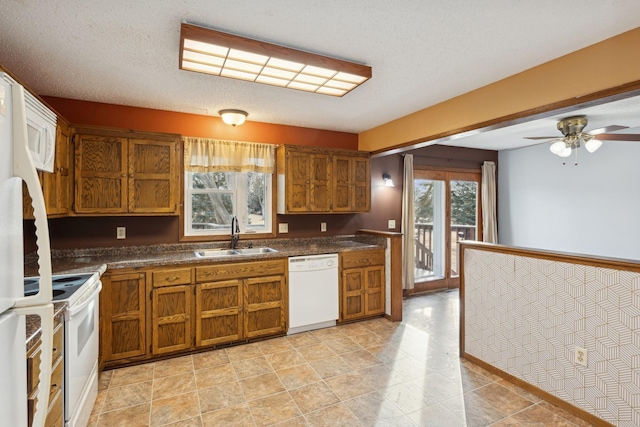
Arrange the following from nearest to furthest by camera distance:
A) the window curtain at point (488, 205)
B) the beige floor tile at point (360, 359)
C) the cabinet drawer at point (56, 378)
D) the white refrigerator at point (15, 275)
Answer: the white refrigerator at point (15, 275), the cabinet drawer at point (56, 378), the beige floor tile at point (360, 359), the window curtain at point (488, 205)

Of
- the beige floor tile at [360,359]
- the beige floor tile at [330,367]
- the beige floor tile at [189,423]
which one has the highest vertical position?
the beige floor tile at [360,359]

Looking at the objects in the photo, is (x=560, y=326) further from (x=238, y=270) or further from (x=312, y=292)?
(x=238, y=270)

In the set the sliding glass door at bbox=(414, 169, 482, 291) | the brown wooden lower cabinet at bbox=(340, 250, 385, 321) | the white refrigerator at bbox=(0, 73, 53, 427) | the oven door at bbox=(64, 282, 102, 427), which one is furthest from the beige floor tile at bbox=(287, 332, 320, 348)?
the white refrigerator at bbox=(0, 73, 53, 427)

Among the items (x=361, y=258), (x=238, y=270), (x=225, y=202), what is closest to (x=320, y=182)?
(x=361, y=258)

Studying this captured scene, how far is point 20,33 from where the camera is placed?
6.54 ft

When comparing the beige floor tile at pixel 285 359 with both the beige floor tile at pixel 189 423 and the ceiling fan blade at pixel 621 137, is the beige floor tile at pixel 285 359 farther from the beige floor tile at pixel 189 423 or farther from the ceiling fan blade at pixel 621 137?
the ceiling fan blade at pixel 621 137

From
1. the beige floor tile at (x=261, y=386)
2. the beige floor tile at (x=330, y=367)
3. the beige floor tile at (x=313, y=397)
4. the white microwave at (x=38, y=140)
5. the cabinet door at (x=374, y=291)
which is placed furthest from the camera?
the cabinet door at (x=374, y=291)

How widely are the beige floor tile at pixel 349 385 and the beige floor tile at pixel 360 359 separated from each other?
0.16 m

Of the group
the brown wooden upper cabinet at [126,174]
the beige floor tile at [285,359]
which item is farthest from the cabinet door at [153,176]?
the beige floor tile at [285,359]

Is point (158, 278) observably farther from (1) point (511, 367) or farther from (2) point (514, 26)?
(2) point (514, 26)

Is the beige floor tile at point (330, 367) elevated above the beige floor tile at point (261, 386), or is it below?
above

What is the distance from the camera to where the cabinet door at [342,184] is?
4.16 m

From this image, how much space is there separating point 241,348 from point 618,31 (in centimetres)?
383

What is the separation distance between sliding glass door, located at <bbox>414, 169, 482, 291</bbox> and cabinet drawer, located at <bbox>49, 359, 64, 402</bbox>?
15.0 feet
